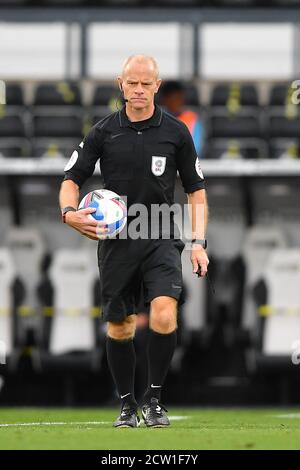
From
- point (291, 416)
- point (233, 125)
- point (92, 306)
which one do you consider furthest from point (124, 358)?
point (233, 125)

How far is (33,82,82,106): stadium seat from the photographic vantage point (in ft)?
44.7

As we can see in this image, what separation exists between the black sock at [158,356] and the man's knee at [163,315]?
37 mm

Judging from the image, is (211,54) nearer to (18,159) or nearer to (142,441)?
(18,159)

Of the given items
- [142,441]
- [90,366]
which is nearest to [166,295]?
[142,441]

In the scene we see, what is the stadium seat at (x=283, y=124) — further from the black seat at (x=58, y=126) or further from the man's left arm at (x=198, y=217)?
the man's left arm at (x=198, y=217)

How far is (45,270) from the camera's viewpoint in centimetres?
1290

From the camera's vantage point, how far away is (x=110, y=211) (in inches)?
274

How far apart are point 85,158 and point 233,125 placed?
21.1 ft

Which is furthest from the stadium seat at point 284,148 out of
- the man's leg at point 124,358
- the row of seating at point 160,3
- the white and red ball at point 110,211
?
the white and red ball at point 110,211

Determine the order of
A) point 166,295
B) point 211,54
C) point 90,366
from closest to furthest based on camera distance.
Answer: point 166,295
point 90,366
point 211,54

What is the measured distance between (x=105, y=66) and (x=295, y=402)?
14.4 feet

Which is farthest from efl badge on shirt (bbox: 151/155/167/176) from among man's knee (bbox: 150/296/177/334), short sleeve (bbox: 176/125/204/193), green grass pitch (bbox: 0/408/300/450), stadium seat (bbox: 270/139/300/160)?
stadium seat (bbox: 270/139/300/160)

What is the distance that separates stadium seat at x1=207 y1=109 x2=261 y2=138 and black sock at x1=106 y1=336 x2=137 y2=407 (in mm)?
6484

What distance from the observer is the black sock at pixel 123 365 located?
7.18 m
